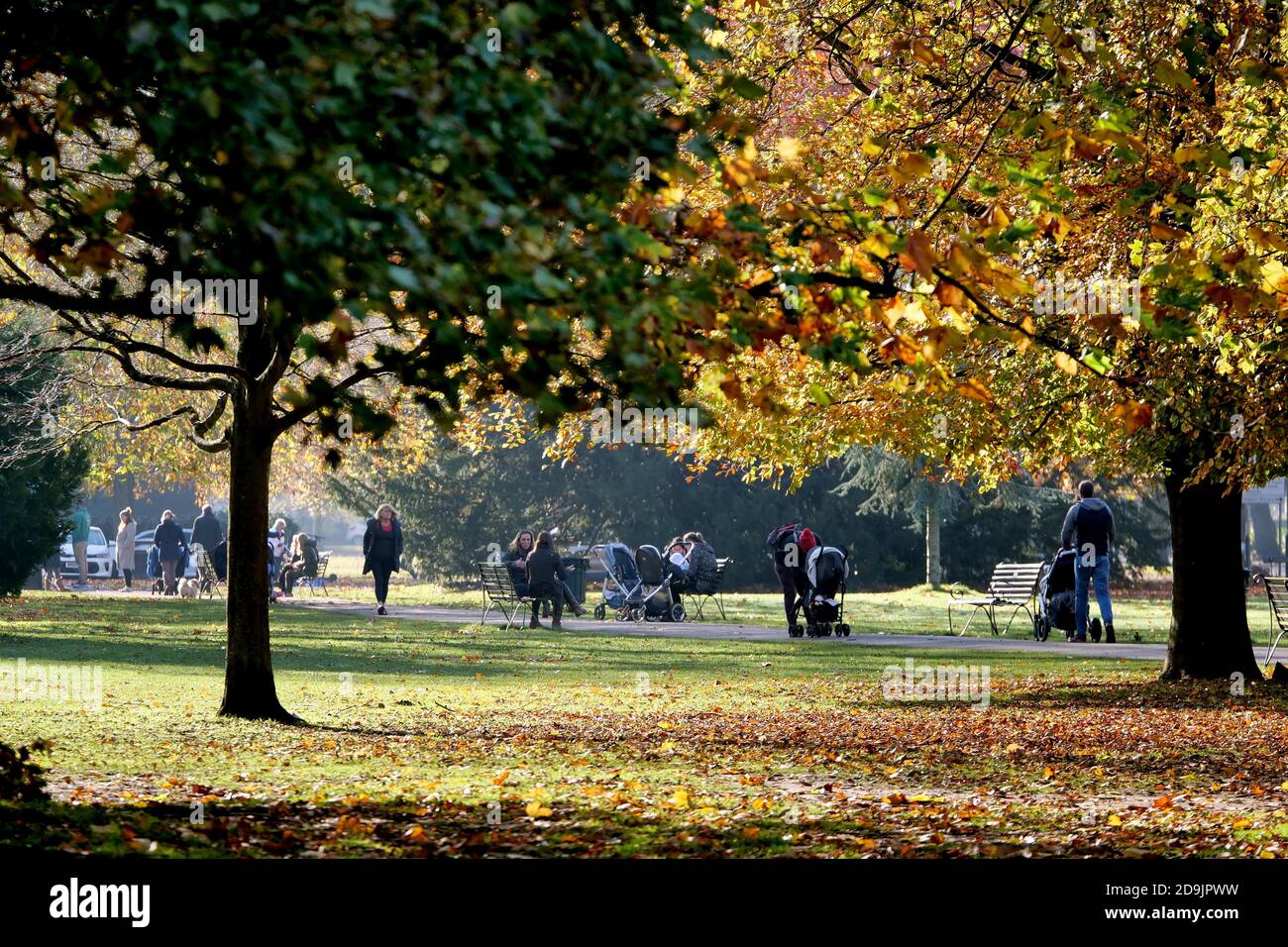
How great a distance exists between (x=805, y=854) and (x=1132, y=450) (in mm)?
9086

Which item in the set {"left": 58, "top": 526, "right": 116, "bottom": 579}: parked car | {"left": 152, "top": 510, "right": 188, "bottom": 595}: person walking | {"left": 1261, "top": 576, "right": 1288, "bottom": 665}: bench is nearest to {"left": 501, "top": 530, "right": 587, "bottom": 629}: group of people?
{"left": 1261, "top": 576, "right": 1288, "bottom": 665}: bench

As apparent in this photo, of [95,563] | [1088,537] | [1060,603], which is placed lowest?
[1060,603]

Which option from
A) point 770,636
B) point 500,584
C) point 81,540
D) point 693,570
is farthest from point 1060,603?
point 81,540

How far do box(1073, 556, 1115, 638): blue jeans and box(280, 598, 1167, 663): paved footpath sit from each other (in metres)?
0.41

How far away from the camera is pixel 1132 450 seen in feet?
49.6

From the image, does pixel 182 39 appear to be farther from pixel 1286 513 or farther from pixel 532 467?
pixel 1286 513

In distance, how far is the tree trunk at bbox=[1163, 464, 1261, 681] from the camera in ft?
53.2

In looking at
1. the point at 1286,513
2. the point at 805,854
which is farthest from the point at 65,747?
the point at 1286,513

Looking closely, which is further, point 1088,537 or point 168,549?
point 168,549

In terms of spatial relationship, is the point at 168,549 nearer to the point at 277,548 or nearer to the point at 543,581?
the point at 277,548

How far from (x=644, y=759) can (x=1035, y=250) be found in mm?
5272

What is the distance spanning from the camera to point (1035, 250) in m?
13.4

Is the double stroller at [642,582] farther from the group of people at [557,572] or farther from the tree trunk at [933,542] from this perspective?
the tree trunk at [933,542]

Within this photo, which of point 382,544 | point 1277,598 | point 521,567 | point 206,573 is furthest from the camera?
point 206,573
